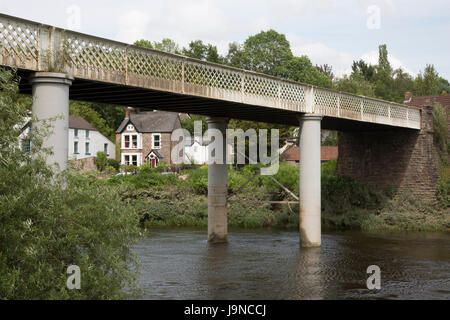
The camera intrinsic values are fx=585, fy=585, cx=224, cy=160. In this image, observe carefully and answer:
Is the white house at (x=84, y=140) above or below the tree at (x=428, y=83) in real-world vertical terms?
below

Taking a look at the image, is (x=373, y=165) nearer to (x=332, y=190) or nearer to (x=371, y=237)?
(x=332, y=190)

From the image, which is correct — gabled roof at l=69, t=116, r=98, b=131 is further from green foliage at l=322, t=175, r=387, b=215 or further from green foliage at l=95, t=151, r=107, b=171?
green foliage at l=322, t=175, r=387, b=215

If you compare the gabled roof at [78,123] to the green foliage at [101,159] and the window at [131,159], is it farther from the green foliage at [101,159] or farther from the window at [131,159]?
the window at [131,159]

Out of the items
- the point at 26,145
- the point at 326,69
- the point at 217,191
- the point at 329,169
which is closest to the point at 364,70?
the point at 326,69

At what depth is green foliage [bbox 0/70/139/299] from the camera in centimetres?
862

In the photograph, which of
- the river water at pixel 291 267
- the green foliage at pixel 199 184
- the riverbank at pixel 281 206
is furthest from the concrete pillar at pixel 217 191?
the green foliage at pixel 199 184

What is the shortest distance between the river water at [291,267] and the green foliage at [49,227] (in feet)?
8.78

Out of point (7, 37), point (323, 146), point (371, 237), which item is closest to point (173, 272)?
point (7, 37)

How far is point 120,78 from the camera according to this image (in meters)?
15.0

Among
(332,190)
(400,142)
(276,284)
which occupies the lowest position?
(276,284)

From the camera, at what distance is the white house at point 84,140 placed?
65.4 metres

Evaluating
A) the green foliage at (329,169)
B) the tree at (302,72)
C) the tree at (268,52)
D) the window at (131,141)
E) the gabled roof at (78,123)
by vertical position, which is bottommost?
the green foliage at (329,169)

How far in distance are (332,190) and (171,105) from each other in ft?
47.4

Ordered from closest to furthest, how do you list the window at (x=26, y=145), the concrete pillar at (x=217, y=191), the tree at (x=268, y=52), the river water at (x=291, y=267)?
the window at (x=26, y=145) → the river water at (x=291, y=267) → the concrete pillar at (x=217, y=191) → the tree at (x=268, y=52)
